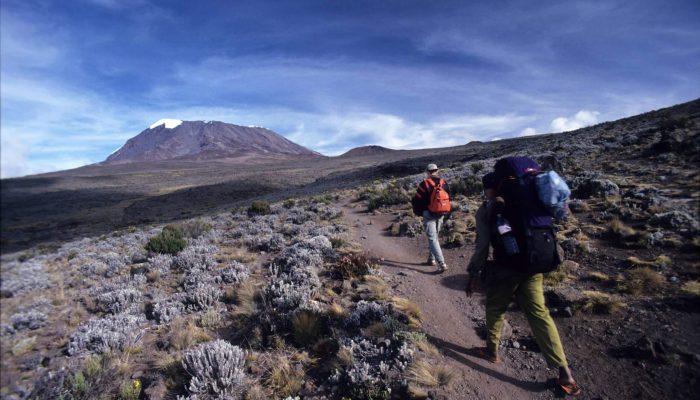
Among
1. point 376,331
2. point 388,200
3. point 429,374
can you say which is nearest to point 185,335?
point 376,331

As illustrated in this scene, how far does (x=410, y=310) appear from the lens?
5477 millimetres

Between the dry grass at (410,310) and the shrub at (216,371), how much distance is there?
99.6 inches

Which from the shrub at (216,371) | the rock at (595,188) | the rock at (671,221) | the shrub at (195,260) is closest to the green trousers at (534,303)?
the shrub at (216,371)

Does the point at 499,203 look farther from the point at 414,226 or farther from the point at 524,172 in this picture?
the point at 414,226

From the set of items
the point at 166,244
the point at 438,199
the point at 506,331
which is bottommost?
the point at 506,331

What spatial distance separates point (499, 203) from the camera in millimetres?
3529

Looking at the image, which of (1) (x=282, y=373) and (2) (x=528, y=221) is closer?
(2) (x=528, y=221)

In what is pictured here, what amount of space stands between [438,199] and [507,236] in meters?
3.51

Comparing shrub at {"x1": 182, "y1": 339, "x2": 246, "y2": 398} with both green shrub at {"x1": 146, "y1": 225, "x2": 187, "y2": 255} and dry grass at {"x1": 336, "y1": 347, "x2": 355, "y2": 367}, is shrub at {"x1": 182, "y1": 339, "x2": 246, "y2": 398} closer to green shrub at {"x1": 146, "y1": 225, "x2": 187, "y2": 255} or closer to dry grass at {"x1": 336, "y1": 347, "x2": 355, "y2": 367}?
dry grass at {"x1": 336, "y1": 347, "x2": 355, "y2": 367}

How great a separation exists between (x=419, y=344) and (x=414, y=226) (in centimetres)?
665

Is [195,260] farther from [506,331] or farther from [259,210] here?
[259,210]

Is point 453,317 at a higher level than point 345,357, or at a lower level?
lower

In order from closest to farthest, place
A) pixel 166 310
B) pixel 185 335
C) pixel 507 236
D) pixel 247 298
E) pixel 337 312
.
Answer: pixel 507 236 → pixel 185 335 → pixel 337 312 → pixel 166 310 → pixel 247 298

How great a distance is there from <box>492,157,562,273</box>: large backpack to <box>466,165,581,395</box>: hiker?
0.34ft
